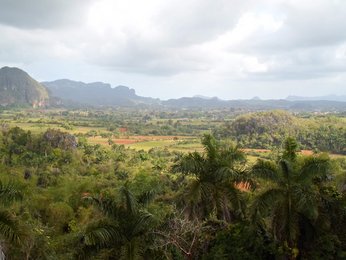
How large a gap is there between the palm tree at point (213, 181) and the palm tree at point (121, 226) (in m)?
2.73

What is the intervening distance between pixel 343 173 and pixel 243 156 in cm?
438

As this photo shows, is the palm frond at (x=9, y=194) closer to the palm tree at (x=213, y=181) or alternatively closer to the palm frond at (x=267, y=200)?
the palm tree at (x=213, y=181)

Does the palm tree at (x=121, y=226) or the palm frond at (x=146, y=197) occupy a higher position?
the palm frond at (x=146, y=197)

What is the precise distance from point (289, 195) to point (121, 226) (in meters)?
5.30

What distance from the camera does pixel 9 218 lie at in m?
11.3

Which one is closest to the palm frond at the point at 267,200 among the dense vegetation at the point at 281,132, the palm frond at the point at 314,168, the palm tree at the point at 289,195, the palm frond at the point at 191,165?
the palm tree at the point at 289,195

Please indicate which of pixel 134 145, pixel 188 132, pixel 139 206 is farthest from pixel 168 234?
pixel 188 132

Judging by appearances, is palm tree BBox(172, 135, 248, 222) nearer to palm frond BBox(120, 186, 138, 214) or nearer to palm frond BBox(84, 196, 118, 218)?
palm frond BBox(120, 186, 138, 214)

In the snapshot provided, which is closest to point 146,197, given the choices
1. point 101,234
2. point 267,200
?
point 101,234

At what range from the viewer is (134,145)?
100 meters

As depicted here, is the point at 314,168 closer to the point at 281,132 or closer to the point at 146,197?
the point at 146,197

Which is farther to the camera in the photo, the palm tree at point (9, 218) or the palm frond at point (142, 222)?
the palm frond at point (142, 222)

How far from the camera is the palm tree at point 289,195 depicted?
1263cm

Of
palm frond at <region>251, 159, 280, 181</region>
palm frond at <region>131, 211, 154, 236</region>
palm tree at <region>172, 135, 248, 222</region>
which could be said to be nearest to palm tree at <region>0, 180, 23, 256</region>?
palm frond at <region>131, 211, 154, 236</region>
